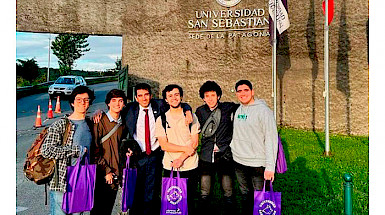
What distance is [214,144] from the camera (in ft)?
13.0

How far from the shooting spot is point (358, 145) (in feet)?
30.9

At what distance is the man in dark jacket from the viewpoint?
3.93m

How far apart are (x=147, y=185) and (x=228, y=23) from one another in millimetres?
8670

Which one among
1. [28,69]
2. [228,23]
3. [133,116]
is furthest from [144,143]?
[28,69]

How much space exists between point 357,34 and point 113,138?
9.58 metres

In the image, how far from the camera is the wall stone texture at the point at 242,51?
35.3 ft

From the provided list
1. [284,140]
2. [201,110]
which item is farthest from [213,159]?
[284,140]

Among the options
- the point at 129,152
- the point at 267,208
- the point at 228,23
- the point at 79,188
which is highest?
the point at 228,23

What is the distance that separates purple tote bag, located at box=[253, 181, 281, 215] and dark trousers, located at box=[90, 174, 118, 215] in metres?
1.54

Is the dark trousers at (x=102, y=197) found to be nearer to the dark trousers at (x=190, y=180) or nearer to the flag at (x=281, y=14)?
the dark trousers at (x=190, y=180)

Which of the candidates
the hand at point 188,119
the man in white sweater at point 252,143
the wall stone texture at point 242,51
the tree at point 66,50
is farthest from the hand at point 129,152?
the tree at point 66,50

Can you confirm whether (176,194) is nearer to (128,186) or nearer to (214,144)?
(128,186)

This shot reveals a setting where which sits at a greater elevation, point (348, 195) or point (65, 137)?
point (65, 137)

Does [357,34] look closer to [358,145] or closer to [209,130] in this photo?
[358,145]
